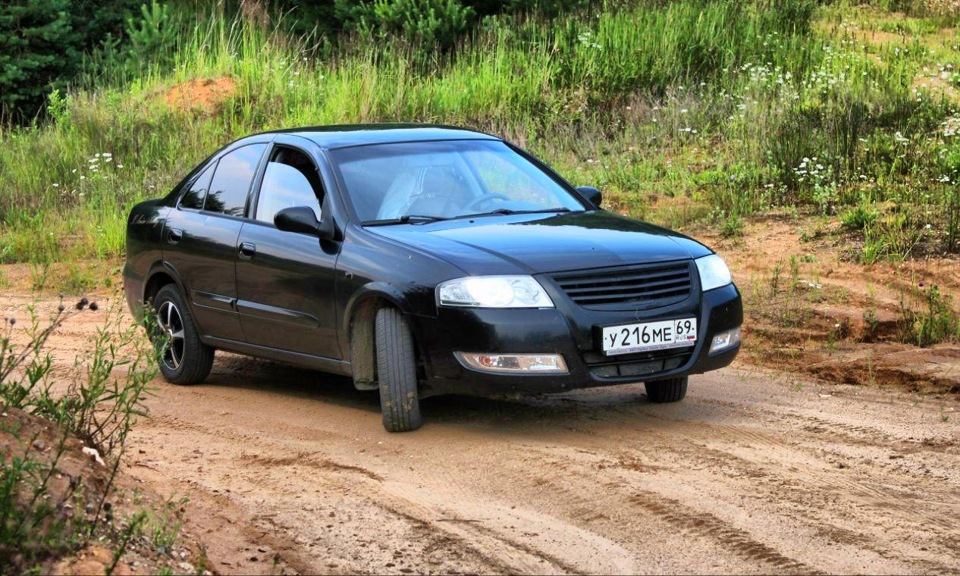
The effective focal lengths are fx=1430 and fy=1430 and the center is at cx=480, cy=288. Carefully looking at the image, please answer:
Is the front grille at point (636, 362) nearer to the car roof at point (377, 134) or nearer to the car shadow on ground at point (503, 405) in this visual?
the car shadow on ground at point (503, 405)

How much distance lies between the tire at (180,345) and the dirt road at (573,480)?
0.27 m

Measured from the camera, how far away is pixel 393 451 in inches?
276

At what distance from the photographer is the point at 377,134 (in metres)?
8.66

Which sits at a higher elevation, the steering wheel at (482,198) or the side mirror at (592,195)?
the steering wheel at (482,198)

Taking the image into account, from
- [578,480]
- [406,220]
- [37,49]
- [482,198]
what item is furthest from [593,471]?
[37,49]

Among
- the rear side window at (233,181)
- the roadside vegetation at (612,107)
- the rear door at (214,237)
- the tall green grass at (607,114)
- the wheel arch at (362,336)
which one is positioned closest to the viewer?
the wheel arch at (362,336)

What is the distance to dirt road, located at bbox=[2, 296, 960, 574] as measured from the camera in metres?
5.36

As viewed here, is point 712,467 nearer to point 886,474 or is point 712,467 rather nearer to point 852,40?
point 886,474

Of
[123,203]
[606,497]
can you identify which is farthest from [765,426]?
[123,203]

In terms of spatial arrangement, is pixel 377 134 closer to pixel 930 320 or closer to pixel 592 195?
pixel 592 195

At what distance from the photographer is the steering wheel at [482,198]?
8.25 meters

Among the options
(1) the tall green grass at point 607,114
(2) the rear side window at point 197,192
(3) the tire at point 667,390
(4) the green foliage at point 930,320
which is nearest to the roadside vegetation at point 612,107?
(1) the tall green grass at point 607,114

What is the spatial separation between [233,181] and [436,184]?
1.48 metres

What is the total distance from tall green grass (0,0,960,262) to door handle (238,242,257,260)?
18.5 ft
